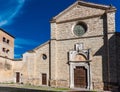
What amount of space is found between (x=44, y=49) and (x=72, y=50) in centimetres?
406

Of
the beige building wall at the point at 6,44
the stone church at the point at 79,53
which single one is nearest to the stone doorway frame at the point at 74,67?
the stone church at the point at 79,53

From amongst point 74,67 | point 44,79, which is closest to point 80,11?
point 74,67

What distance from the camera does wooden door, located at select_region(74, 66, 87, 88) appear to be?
23.8 m

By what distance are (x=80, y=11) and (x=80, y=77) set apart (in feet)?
25.0

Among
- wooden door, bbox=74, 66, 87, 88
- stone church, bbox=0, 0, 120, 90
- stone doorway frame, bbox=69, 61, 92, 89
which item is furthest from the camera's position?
wooden door, bbox=74, 66, 87, 88

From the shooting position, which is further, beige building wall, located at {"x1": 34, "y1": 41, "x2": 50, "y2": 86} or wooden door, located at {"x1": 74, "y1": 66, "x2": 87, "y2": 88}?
beige building wall, located at {"x1": 34, "y1": 41, "x2": 50, "y2": 86}

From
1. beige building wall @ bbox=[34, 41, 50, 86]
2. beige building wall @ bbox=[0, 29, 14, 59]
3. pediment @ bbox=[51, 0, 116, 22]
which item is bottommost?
beige building wall @ bbox=[34, 41, 50, 86]

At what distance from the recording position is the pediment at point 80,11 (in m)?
23.4

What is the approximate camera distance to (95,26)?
2352 cm

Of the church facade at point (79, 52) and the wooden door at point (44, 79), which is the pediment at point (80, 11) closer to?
the church facade at point (79, 52)

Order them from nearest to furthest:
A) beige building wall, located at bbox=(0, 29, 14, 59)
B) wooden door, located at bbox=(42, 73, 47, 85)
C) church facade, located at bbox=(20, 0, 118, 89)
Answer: church facade, located at bbox=(20, 0, 118, 89)
wooden door, located at bbox=(42, 73, 47, 85)
beige building wall, located at bbox=(0, 29, 14, 59)

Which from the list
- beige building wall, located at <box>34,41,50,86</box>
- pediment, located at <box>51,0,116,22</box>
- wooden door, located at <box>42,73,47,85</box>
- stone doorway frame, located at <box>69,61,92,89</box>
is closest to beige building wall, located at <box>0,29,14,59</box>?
beige building wall, located at <box>34,41,50,86</box>

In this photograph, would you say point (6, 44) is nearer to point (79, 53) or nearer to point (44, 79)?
point (44, 79)

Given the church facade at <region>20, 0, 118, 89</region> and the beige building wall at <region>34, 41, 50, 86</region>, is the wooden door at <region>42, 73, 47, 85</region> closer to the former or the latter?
the church facade at <region>20, 0, 118, 89</region>
